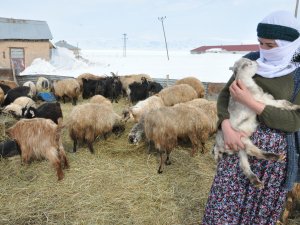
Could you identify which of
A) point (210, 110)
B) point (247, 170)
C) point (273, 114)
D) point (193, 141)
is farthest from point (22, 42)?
point (273, 114)

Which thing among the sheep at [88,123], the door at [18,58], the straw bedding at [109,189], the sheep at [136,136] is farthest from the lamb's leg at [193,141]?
the door at [18,58]

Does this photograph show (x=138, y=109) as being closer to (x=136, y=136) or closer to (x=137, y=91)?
(x=136, y=136)

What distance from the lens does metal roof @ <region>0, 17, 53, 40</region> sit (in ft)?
88.1

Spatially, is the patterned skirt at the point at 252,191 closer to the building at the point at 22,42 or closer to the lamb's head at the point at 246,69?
the lamb's head at the point at 246,69

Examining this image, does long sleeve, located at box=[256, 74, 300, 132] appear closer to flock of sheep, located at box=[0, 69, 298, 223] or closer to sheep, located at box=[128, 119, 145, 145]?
flock of sheep, located at box=[0, 69, 298, 223]

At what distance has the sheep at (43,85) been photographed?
43.2 ft

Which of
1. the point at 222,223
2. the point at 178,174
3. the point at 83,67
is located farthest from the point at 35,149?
the point at 83,67

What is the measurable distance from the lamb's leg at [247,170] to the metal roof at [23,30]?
27861 mm

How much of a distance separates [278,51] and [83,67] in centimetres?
3249

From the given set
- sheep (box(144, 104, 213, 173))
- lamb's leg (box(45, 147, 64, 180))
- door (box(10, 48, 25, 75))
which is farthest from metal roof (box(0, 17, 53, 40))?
sheep (box(144, 104, 213, 173))

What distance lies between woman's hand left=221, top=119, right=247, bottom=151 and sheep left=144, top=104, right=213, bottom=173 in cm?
326

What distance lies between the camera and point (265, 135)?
2.04m

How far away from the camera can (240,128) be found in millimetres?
2070

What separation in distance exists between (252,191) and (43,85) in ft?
40.9
